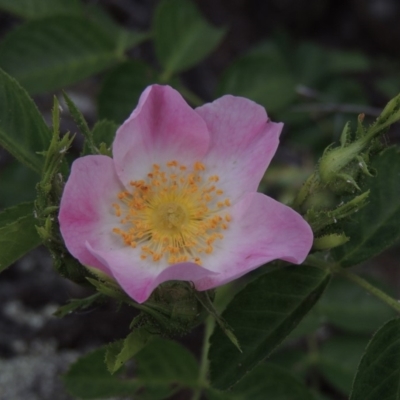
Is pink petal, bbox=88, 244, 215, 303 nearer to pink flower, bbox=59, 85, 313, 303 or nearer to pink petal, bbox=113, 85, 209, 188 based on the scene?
pink flower, bbox=59, 85, 313, 303

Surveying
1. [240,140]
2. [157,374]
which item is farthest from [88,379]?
[240,140]

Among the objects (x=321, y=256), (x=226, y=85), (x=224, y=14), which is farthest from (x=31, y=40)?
(x=224, y=14)

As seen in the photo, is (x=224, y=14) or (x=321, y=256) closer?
(x=321, y=256)

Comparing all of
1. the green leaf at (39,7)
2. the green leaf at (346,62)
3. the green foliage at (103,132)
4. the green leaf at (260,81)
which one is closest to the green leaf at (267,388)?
the green foliage at (103,132)

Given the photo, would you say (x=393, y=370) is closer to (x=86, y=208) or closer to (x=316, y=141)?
(x=86, y=208)

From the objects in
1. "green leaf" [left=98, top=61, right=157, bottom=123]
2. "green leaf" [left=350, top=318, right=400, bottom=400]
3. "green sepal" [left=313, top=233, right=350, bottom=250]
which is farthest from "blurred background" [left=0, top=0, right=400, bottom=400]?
"green sepal" [left=313, top=233, right=350, bottom=250]

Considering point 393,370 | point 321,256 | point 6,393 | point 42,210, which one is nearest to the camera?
point 42,210
